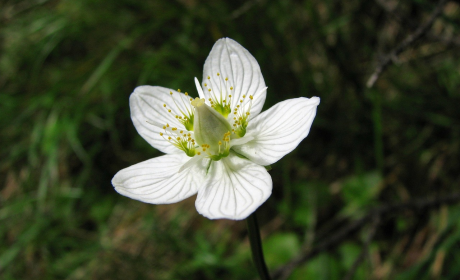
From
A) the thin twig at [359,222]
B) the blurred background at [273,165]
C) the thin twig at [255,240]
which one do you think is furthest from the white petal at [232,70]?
the thin twig at [359,222]

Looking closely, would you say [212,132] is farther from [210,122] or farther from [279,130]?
[279,130]

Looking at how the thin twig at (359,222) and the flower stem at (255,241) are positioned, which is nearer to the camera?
the flower stem at (255,241)

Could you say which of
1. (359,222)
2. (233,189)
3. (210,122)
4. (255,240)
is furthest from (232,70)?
(359,222)

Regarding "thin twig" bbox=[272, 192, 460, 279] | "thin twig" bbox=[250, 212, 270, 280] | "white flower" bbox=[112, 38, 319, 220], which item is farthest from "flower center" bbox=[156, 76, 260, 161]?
"thin twig" bbox=[272, 192, 460, 279]

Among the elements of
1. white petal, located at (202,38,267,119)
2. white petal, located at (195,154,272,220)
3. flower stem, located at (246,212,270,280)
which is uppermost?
white petal, located at (202,38,267,119)

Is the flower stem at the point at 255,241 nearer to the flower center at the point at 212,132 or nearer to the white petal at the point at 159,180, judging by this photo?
the white petal at the point at 159,180

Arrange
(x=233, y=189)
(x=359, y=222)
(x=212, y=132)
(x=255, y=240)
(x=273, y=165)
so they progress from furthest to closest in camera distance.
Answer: (x=273, y=165) → (x=359, y=222) → (x=212, y=132) → (x=233, y=189) → (x=255, y=240)

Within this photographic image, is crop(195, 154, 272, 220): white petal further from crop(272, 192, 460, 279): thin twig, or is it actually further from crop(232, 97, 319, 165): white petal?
crop(272, 192, 460, 279): thin twig
